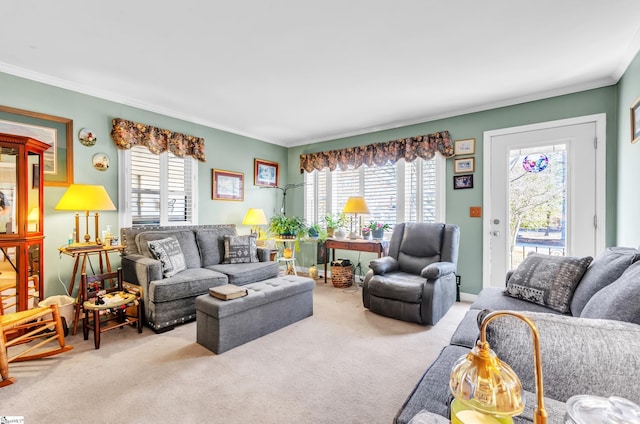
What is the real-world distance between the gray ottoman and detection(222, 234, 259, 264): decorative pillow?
3.17 ft

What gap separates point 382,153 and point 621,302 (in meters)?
3.48

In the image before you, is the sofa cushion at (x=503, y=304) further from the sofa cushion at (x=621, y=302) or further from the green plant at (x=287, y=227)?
the green plant at (x=287, y=227)

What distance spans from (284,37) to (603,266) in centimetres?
266

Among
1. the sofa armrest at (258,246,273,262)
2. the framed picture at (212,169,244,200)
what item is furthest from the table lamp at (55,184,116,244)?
the sofa armrest at (258,246,273,262)

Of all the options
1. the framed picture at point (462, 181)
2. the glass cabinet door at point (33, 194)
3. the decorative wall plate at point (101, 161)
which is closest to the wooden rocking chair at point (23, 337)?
the glass cabinet door at point (33, 194)

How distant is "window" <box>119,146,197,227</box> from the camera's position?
3.51m

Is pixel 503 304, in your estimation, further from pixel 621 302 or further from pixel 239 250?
pixel 239 250

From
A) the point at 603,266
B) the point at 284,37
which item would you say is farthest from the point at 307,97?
the point at 603,266

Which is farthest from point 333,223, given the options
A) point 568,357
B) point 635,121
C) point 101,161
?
point 568,357

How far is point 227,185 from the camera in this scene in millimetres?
4590

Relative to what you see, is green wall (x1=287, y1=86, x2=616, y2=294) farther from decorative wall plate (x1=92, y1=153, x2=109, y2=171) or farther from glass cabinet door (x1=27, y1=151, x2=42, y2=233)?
glass cabinet door (x1=27, y1=151, x2=42, y2=233)

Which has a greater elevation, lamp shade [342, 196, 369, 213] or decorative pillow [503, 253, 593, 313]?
lamp shade [342, 196, 369, 213]

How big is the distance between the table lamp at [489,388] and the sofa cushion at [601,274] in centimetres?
157

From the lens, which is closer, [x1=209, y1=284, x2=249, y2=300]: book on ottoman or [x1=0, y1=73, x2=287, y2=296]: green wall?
[x1=209, y1=284, x2=249, y2=300]: book on ottoman
